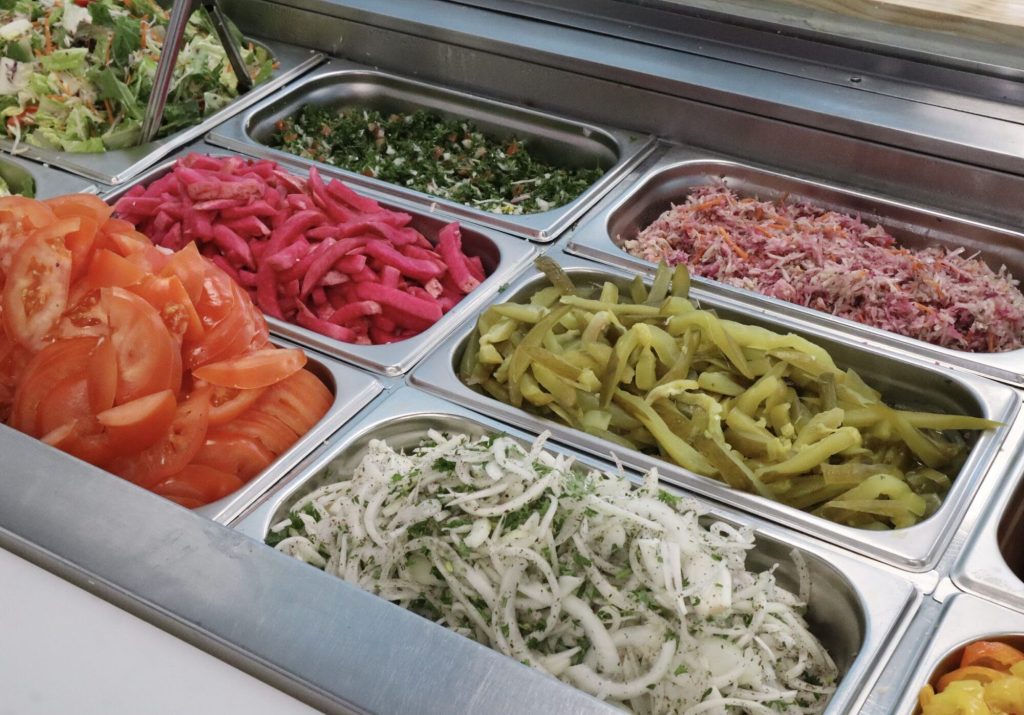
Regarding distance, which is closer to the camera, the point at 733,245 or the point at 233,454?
the point at 233,454

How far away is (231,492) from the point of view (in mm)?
1977

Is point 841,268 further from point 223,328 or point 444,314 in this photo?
point 223,328

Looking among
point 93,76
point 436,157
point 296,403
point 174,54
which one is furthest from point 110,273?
point 93,76

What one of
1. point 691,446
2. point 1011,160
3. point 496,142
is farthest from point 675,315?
point 496,142

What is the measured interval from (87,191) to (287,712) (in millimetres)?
2130

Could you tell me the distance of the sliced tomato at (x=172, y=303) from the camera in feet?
6.62

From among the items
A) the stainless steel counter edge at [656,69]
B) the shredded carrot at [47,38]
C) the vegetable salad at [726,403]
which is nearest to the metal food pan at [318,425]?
the vegetable salad at [726,403]

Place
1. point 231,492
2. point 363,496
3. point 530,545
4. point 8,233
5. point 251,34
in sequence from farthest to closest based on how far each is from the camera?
point 251,34 < point 8,233 < point 231,492 < point 363,496 < point 530,545

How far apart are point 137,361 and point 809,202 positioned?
186 centimetres

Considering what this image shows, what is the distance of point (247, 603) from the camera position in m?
1.36

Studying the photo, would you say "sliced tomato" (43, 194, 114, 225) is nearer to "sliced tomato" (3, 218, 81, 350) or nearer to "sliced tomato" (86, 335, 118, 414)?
"sliced tomato" (3, 218, 81, 350)

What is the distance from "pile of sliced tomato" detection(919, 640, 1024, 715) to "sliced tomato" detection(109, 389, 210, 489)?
134 cm

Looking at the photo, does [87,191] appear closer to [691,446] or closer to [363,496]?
[363,496]

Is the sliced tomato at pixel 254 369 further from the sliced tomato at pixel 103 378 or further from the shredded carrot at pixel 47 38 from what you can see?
the shredded carrot at pixel 47 38
